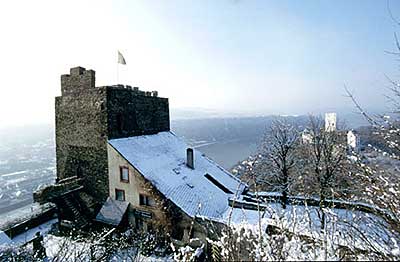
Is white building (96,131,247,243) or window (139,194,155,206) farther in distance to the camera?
window (139,194,155,206)

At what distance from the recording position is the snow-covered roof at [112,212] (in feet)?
52.4

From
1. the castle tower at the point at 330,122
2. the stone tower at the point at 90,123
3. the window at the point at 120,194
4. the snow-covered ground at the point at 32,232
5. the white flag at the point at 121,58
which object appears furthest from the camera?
the castle tower at the point at 330,122

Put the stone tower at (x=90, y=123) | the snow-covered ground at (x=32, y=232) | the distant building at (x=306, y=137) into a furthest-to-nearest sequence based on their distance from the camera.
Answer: the distant building at (x=306, y=137), the stone tower at (x=90, y=123), the snow-covered ground at (x=32, y=232)

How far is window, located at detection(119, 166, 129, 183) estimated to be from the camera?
1636 centimetres

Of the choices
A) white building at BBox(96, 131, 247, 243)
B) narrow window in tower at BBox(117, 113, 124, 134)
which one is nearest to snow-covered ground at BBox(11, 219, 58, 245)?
white building at BBox(96, 131, 247, 243)

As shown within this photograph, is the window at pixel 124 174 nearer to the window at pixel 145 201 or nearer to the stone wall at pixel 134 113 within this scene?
the window at pixel 145 201

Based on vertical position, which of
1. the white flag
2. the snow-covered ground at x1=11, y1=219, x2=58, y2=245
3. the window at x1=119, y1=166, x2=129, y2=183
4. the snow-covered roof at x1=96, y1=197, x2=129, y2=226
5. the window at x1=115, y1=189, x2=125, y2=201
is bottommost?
the snow-covered ground at x1=11, y1=219, x2=58, y2=245

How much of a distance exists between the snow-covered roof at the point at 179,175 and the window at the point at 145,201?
37.1 inches

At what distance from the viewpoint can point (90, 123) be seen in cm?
1781

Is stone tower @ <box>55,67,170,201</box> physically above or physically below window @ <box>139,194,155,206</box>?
above

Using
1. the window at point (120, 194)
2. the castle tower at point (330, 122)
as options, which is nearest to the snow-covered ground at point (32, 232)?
the window at point (120, 194)

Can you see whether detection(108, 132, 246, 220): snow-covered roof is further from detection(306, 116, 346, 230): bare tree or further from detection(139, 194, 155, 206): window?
detection(306, 116, 346, 230): bare tree

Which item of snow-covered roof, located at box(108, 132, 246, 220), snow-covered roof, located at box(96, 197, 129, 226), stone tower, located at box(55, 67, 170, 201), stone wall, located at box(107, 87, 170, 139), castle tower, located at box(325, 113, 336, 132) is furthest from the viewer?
castle tower, located at box(325, 113, 336, 132)

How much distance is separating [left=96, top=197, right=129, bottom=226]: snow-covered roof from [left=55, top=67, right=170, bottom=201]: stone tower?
1.02 metres
